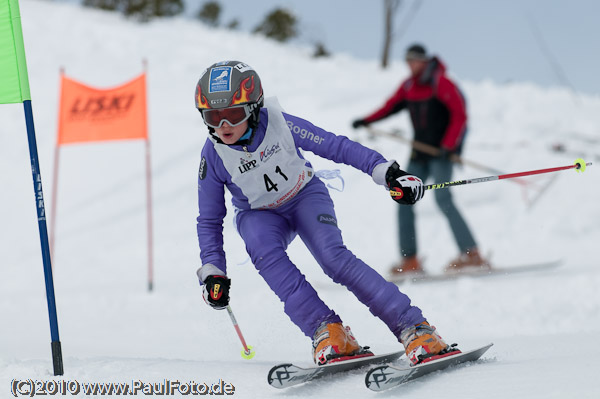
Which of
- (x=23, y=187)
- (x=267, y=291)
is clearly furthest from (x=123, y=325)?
(x=23, y=187)

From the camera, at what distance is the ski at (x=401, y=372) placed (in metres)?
2.71

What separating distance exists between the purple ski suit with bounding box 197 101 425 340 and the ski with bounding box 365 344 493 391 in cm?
26

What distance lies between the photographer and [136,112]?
838 cm

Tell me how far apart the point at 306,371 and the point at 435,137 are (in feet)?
16.5

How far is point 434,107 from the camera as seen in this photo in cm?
747

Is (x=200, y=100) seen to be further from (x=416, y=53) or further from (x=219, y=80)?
(x=416, y=53)

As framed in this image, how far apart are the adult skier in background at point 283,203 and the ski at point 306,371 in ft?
0.17

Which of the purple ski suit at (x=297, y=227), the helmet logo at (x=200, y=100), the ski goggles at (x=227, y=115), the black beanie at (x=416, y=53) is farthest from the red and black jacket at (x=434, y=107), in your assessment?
the helmet logo at (x=200, y=100)

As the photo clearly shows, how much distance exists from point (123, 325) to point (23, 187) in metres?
9.63

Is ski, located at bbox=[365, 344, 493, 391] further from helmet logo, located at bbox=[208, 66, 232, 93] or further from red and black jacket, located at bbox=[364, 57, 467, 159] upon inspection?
red and black jacket, located at bbox=[364, 57, 467, 159]

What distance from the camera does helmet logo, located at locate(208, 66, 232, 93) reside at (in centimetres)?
333

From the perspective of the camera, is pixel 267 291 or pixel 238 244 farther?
pixel 238 244

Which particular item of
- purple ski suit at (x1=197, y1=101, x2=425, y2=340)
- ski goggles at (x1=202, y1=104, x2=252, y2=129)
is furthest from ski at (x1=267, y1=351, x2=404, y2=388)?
ski goggles at (x1=202, y1=104, x2=252, y2=129)

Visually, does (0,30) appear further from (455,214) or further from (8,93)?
(455,214)
